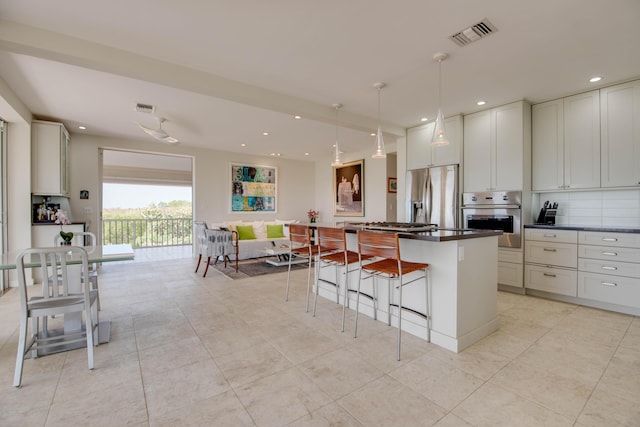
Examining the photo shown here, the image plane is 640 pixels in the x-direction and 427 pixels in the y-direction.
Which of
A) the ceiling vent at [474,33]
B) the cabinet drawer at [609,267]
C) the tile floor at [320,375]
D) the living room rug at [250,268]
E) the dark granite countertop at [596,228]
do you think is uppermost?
the ceiling vent at [474,33]

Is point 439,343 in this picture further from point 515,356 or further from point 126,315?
point 126,315

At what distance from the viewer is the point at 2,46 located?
2.24 meters

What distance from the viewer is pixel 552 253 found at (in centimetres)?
359

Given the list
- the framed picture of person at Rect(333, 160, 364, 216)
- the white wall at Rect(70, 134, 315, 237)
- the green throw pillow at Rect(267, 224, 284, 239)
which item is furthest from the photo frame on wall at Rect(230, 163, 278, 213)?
the framed picture of person at Rect(333, 160, 364, 216)

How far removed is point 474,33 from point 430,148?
248 centimetres

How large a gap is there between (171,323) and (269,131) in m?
3.74

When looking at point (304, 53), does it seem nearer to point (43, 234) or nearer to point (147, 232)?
point (43, 234)

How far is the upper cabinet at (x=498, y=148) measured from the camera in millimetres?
3824

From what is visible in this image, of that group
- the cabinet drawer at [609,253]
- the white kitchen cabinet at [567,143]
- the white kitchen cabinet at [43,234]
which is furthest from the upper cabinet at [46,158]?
the cabinet drawer at [609,253]

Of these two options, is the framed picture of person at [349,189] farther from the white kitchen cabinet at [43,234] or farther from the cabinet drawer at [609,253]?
the white kitchen cabinet at [43,234]

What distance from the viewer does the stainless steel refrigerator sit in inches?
174

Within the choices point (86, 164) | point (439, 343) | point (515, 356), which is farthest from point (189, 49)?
point (86, 164)

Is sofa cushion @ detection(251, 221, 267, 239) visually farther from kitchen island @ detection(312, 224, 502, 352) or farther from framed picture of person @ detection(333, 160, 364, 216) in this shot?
kitchen island @ detection(312, 224, 502, 352)

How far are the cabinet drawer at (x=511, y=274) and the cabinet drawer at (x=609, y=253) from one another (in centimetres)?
68
